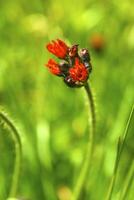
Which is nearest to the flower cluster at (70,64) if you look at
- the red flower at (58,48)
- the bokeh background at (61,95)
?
the red flower at (58,48)

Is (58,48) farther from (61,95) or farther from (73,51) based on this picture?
(61,95)

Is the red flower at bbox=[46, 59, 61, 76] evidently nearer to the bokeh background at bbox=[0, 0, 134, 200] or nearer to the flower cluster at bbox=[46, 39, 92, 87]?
the flower cluster at bbox=[46, 39, 92, 87]

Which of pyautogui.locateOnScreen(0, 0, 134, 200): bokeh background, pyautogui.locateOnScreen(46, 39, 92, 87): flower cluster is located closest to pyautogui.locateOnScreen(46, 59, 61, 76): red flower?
pyautogui.locateOnScreen(46, 39, 92, 87): flower cluster

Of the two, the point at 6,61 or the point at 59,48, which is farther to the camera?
the point at 6,61

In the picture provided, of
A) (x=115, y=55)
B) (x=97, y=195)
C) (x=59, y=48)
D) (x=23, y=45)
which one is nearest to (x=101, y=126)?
(x=97, y=195)

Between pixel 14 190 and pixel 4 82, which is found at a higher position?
pixel 4 82

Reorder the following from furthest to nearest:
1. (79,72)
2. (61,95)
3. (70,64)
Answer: (61,95), (70,64), (79,72)

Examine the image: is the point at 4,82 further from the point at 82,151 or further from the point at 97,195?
the point at 97,195

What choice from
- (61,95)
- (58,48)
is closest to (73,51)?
(58,48)
